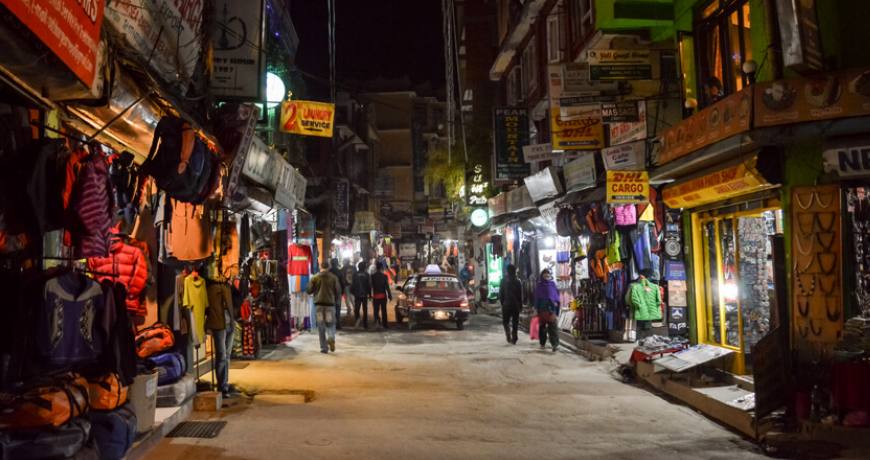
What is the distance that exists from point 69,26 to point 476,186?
23.9 metres

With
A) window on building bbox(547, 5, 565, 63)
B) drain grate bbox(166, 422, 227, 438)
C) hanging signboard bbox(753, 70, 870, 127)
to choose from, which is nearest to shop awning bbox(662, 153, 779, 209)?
hanging signboard bbox(753, 70, 870, 127)

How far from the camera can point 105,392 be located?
19.8 ft

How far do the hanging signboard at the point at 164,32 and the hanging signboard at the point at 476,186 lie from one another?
18.8m

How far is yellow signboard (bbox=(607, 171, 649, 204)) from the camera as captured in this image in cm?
1267

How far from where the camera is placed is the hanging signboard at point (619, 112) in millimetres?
12695

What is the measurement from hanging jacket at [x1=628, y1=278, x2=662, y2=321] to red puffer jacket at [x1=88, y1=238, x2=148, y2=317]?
9669 millimetres

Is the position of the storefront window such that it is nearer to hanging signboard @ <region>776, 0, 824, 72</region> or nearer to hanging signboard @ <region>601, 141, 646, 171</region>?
hanging signboard @ <region>601, 141, 646, 171</region>

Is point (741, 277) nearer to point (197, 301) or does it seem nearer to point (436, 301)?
point (197, 301)

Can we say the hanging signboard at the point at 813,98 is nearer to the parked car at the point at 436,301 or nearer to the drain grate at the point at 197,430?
the drain grate at the point at 197,430

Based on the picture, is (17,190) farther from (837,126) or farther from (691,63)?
(691,63)

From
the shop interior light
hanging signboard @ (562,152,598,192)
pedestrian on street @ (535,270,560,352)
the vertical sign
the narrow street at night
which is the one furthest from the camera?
the vertical sign

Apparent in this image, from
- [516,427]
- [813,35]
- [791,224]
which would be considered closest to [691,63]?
[813,35]

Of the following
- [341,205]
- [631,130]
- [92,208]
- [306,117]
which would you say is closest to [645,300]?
[631,130]

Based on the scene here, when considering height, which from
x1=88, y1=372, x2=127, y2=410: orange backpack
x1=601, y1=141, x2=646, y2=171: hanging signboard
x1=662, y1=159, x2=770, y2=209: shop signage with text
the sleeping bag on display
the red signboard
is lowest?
the sleeping bag on display
